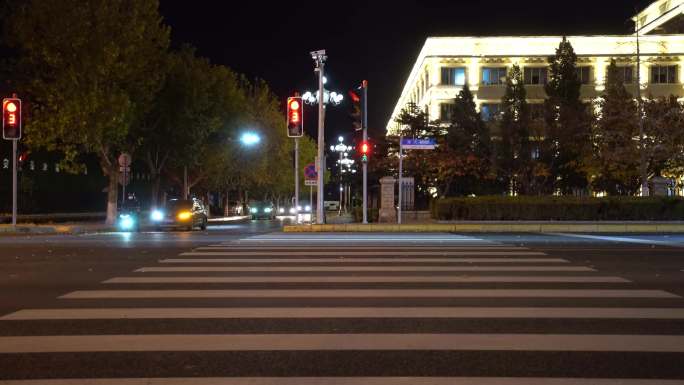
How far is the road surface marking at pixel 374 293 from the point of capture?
10.2 meters

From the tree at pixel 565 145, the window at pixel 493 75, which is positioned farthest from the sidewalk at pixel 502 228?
the window at pixel 493 75

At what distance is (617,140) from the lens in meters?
41.0

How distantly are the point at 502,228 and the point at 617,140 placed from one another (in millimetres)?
16421

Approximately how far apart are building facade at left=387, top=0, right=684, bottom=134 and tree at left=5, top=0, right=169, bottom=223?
40.4 meters

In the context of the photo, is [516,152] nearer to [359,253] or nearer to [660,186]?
[660,186]

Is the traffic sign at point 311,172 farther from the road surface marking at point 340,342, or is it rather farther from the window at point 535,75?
the window at point 535,75

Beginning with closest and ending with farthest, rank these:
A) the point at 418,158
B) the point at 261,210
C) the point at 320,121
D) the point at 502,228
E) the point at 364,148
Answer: the point at 502,228
the point at 364,148
the point at 320,121
the point at 418,158
the point at 261,210

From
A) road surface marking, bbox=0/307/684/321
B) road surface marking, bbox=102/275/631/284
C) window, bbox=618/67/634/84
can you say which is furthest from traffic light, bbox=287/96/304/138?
window, bbox=618/67/634/84

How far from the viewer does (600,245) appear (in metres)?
19.8

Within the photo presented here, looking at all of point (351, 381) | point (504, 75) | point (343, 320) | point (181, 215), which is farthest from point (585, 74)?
point (351, 381)

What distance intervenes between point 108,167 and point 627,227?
2519 cm

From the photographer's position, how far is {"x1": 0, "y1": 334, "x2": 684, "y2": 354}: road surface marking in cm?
701

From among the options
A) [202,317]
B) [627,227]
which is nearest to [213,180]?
[627,227]

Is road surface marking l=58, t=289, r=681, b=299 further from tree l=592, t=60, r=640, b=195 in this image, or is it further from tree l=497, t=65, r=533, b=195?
tree l=497, t=65, r=533, b=195
